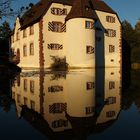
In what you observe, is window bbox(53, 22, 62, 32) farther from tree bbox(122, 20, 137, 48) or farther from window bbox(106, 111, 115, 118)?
window bbox(106, 111, 115, 118)

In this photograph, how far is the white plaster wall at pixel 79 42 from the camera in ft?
131

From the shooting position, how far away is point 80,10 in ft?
133

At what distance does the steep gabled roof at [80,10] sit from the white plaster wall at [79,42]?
0.56 m

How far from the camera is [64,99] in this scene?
33.6 ft

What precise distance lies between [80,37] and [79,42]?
0.70 m

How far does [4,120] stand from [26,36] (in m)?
41.9

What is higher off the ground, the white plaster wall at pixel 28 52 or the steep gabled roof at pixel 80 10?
the steep gabled roof at pixel 80 10

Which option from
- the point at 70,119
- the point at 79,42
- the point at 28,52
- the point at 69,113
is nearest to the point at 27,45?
the point at 28,52

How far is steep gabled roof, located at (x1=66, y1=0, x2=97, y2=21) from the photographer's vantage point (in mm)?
40250

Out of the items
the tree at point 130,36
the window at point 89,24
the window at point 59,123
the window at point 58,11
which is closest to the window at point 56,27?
the window at point 58,11

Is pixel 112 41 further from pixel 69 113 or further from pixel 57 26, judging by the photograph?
pixel 69 113

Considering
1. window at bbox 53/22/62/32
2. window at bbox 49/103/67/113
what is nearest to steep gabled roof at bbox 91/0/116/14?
window at bbox 53/22/62/32

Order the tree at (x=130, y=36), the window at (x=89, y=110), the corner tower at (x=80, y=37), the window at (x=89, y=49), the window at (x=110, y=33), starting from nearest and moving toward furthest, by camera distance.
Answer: the window at (x=89, y=110) → the corner tower at (x=80, y=37) → the window at (x=89, y=49) → the window at (x=110, y=33) → the tree at (x=130, y=36)

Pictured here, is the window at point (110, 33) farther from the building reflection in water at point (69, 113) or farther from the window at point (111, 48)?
the building reflection in water at point (69, 113)
